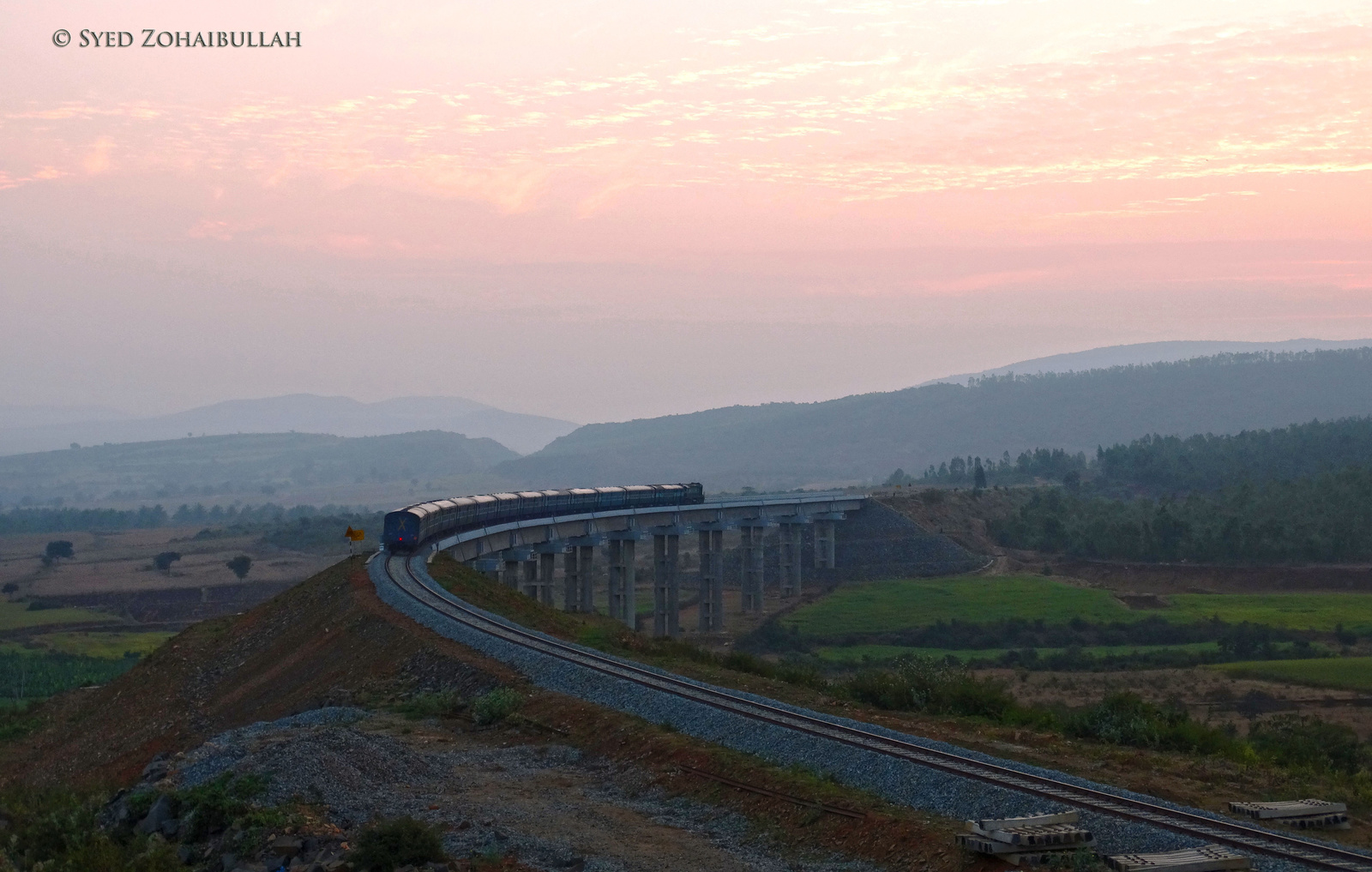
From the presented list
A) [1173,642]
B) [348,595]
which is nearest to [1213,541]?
[1173,642]

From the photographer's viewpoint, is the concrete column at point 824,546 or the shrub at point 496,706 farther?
the concrete column at point 824,546

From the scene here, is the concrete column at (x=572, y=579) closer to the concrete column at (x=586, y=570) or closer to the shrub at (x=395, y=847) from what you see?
the concrete column at (x=586, y=570)

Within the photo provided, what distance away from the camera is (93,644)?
304 feet

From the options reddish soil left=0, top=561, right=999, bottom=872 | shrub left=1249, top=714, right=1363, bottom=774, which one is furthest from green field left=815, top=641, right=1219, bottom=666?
shrub left=1249, top=714, right=1363, bottom=774

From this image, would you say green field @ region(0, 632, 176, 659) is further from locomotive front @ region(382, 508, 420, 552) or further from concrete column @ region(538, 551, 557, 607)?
locomotive front @ region(382, 508, 420, 552)

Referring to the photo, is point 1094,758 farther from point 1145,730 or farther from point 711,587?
point 711,587

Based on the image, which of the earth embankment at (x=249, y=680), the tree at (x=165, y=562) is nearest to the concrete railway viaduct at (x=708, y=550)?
the earth embankment at (x=249, y=680)

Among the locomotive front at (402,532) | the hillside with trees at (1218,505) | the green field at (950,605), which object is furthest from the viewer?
the hillside with trees at (1218,505)

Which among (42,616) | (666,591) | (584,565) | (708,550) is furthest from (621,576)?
(42,616)

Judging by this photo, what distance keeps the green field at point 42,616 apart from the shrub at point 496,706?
8574 cm

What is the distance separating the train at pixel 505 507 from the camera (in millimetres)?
62812

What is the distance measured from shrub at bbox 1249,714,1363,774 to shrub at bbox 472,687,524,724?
17.2 m

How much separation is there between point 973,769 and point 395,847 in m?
10.4

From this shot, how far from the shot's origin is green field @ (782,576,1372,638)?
274ft
